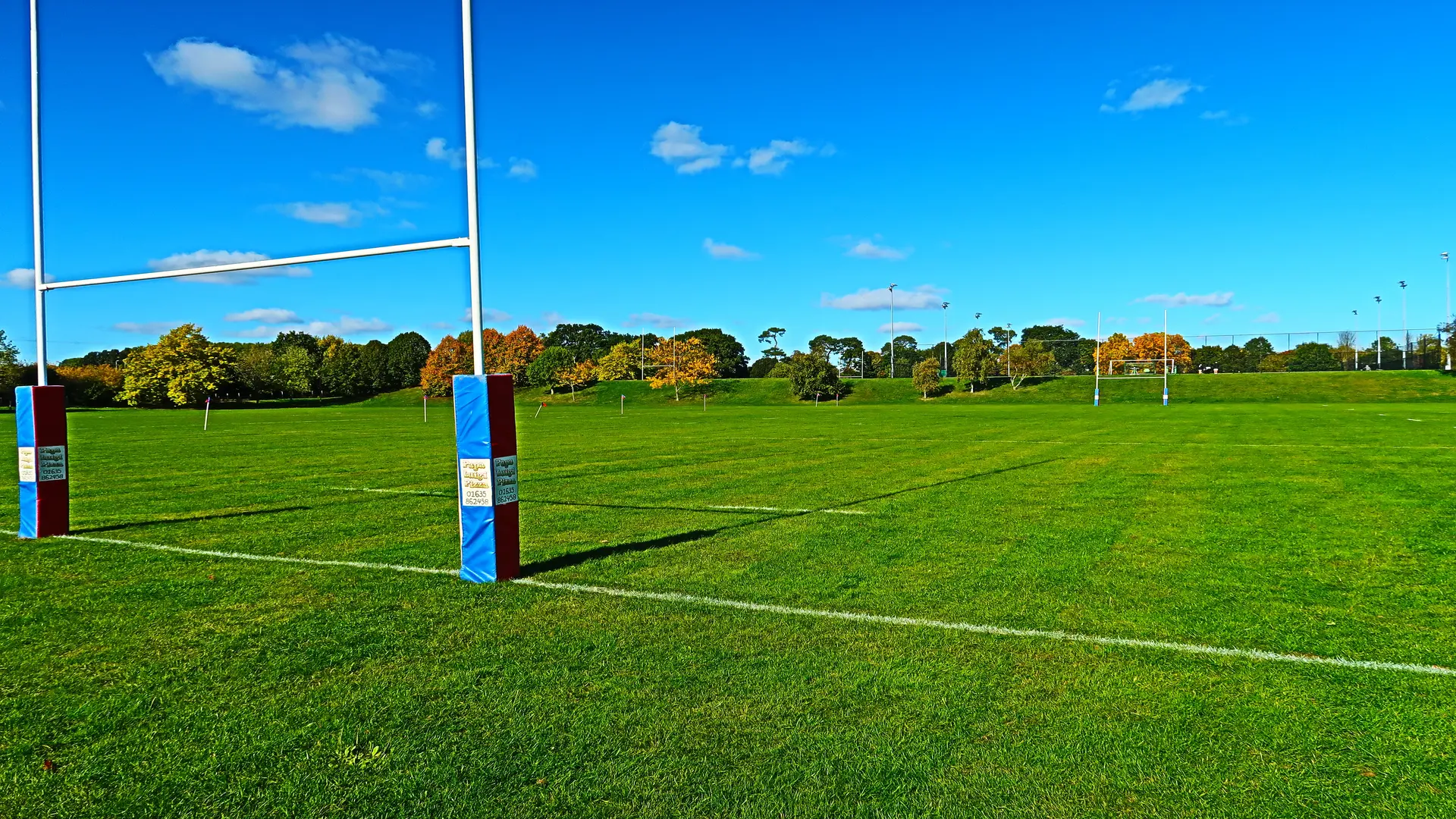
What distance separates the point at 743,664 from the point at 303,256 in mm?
5495

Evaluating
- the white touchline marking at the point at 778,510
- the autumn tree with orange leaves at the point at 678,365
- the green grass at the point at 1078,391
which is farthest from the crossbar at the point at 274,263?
the autumn tree with orange leaves at the point at 678,365

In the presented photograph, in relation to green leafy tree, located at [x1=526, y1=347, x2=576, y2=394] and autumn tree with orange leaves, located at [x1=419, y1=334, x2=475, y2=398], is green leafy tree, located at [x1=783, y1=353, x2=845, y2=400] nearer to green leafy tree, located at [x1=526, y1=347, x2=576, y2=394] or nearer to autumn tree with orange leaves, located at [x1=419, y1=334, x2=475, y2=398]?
green leafy tree, located at [x1=526, y1=347, x2=576, y2=394]

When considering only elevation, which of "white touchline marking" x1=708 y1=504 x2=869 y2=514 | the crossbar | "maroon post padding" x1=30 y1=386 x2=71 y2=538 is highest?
the crossbar

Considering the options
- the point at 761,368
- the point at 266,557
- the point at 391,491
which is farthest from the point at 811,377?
the point at 266,557

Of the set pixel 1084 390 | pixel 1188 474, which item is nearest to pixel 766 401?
pixel 1084 390

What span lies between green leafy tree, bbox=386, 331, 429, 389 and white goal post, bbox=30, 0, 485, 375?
327 ft

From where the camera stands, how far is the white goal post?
6121 millimetres

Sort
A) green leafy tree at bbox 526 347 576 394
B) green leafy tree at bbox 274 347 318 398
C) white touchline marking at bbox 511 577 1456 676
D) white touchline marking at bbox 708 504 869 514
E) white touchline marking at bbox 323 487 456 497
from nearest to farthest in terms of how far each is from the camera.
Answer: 1. white touchline marking at bbox 511 577 1456 676
2. white touchline marking at bbox 708 504 869 514
3. white touchline marking at bbox 323 487 456 497
4. green leafy tree at bbox 526 347 576 394
5. green leafy tree at bbox 274 347 318 398

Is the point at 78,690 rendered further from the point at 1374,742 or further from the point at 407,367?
the point at 407,367

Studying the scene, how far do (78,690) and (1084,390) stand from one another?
75.9 meters

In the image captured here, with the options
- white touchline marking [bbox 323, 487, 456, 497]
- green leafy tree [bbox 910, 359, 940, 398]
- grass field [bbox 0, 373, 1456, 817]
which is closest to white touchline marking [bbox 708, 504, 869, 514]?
grass field [bbox 0, 373, 1456, 817]

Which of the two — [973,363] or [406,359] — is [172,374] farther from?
[973,363]

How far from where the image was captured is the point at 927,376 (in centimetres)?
7462

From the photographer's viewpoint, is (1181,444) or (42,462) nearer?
(42,462)
